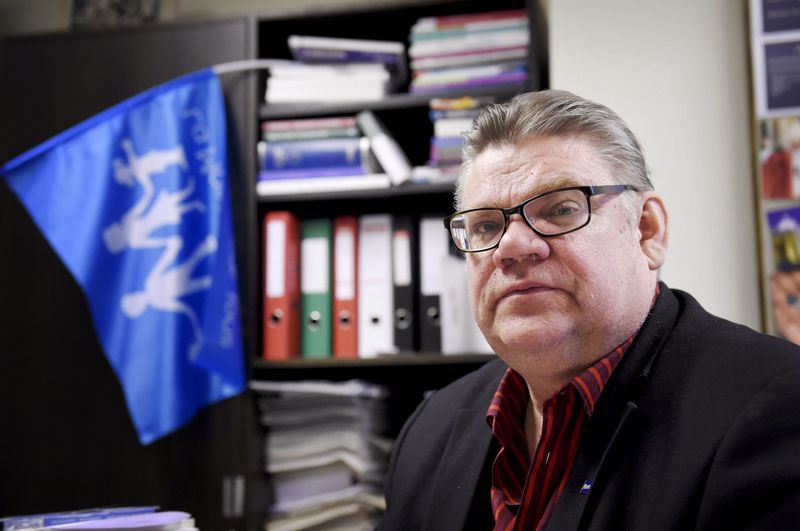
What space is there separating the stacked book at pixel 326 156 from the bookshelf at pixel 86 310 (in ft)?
0.12

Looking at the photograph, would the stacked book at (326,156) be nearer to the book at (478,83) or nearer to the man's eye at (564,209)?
the book at (478,83)

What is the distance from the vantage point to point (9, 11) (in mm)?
2799

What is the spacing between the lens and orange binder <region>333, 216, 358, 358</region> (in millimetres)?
2160

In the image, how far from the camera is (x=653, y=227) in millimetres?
1185

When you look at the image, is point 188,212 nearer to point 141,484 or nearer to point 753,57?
point 141,484

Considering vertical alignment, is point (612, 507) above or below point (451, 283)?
below

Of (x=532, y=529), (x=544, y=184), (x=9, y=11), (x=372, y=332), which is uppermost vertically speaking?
(x=9, y=11)

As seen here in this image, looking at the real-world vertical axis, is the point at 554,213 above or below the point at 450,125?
below

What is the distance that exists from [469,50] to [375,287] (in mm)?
728

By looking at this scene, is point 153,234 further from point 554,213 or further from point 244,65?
point 554,213

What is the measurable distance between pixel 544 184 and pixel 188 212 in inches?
52.6

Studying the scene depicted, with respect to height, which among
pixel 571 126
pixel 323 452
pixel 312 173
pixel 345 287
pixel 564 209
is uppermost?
pixel 312 173

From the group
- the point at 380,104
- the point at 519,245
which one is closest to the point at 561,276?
the point at 519,245

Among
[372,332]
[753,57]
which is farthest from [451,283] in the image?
[753,57]
